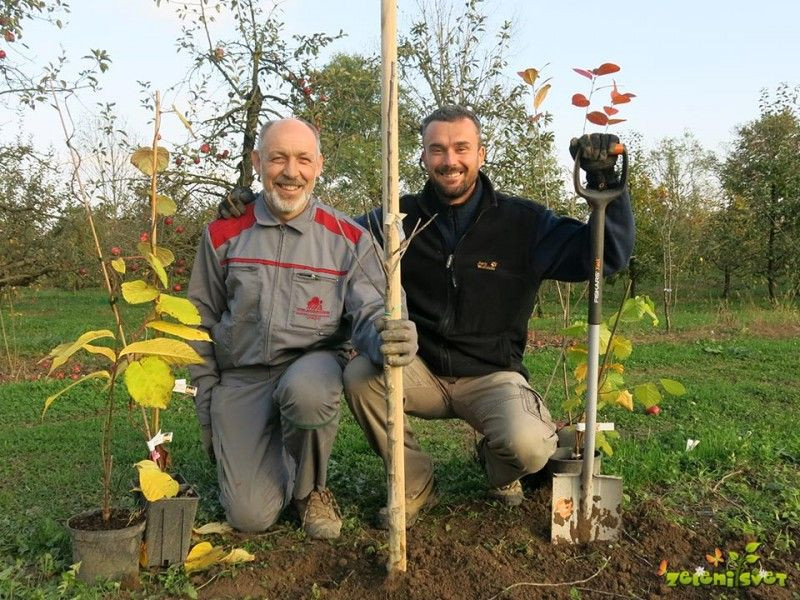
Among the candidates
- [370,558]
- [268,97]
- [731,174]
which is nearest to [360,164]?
[268,97]

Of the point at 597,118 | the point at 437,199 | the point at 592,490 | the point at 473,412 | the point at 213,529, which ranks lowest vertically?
the point at 213,529

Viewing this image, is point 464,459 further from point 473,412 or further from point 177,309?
point 177,309

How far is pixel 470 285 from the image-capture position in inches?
127

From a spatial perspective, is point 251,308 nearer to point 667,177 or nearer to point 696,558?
point 696,558

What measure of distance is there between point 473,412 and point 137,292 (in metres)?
1.58

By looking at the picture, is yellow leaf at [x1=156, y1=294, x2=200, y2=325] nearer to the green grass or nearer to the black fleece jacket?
the green grass

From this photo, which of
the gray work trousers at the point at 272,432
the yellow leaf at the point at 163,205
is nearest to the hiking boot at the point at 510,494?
the gray work trousers at the point at 272,432

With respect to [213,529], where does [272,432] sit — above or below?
above

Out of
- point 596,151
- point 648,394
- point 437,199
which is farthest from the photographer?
point 437,199

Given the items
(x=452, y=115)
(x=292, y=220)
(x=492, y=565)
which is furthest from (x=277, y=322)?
(x=492, y=565)

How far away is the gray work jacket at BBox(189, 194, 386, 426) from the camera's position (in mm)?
3096

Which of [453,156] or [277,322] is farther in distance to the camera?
[453,156]

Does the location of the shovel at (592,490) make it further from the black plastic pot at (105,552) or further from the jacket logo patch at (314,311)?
the black plastic pot at (105,552)

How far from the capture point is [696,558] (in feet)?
8.45
